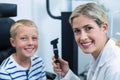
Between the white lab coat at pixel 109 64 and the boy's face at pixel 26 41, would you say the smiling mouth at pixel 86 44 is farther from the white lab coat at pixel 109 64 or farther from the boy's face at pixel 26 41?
the boy's face at pixel 26 41

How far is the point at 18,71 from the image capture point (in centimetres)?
151

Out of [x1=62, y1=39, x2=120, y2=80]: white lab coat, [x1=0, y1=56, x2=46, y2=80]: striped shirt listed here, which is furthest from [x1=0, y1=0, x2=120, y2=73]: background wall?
[x1=62, y1=39, x2=120, y2=80]: white lab coat

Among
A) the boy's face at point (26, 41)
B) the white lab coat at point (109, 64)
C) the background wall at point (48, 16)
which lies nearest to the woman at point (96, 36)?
the white lab coat at point (109, 64)

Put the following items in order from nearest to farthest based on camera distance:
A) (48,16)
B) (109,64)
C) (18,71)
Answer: (109,64) < (18,71) < (48,16)

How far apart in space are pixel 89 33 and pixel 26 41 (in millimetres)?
514

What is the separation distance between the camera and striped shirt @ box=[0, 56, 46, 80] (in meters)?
1.48

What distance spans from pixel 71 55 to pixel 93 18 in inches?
39.6

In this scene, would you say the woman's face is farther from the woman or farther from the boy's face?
the boy's face

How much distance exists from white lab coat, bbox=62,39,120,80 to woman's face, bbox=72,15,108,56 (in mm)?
47

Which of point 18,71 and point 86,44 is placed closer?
point 86,44

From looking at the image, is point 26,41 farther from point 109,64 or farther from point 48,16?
point 48,16

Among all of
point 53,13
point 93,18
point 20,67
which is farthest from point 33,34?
point 53,13

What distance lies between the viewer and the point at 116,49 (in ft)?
3.83

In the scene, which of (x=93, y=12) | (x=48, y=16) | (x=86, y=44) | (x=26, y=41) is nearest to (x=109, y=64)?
(x=86, y=44)
